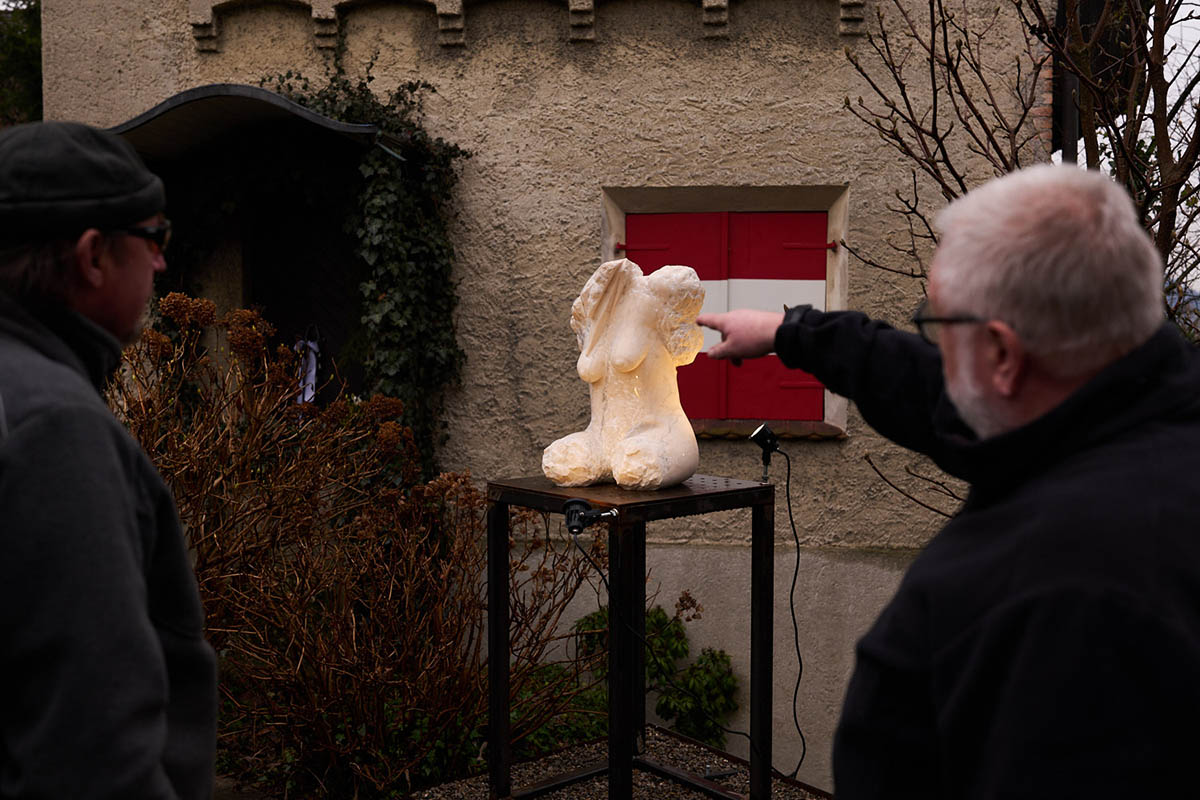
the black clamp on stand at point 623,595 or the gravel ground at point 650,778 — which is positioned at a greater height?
the black clamp on stand at point 623,595

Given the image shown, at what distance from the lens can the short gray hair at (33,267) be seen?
53.8 inches

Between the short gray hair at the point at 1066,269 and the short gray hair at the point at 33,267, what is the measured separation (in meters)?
1.17

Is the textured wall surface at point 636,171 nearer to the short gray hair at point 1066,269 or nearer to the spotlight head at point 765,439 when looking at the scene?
the spotlight head at point 765,439

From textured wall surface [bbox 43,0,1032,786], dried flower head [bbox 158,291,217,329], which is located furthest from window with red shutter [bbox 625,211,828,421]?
dried flower head [bbox 158,291,217,329]

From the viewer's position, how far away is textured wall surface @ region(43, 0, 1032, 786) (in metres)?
5.66

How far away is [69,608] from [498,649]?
2.48 m

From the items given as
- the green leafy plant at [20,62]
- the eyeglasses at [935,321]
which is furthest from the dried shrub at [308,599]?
the green leafy plant at [20,62]

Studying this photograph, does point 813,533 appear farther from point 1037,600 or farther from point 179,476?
point 1037,600

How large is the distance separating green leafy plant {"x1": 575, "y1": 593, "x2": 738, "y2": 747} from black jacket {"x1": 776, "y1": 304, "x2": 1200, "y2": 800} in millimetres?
4137

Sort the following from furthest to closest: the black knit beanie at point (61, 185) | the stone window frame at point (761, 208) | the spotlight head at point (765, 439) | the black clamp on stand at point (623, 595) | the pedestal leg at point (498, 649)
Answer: the stone window frame at point (761, 208) < the pedestal leg at point (498, 649) < the spotlight head at point (765, 439) < the black clamp on stand at point (623, 595) < the black knit beanie at point (61, 185)

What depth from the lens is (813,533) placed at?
229 inches

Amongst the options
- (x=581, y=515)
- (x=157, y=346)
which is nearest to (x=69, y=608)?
(x=581, y=515)

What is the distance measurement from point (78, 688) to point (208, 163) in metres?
5.75

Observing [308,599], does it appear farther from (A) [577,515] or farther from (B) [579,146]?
(B) [579,146]
